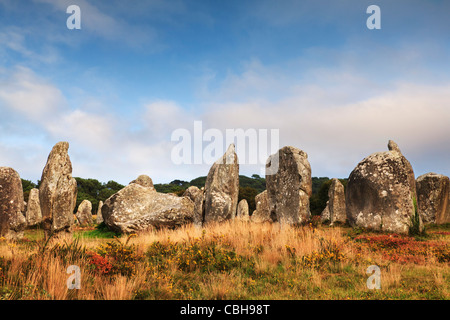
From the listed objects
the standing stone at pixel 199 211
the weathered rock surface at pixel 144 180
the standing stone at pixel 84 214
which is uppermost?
the weathered rock surface at pixel 144 180

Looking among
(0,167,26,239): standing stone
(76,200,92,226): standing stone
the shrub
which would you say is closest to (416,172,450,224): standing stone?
the shrub

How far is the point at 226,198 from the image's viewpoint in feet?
52.7

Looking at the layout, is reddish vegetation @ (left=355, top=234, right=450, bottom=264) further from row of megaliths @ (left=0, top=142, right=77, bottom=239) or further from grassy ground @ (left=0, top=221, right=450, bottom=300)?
row of megaliths @ (left=0, top=142, right=77, bottom=239)

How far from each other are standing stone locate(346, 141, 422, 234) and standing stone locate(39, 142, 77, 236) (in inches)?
503

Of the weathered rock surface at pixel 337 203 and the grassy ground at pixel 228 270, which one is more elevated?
the weathered rock surface at pixel 337 203

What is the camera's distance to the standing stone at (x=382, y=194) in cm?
1359

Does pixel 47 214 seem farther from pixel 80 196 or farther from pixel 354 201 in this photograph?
pixel 80 196

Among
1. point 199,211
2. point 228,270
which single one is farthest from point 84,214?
point 228,270

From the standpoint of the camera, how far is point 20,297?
210 inches

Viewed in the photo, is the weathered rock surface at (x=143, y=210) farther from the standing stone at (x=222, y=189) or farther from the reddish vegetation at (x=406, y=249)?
the reddish vegetation at (x=406, y=249)

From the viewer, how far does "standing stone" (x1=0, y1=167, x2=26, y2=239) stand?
1280cm

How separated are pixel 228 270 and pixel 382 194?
9227 mm

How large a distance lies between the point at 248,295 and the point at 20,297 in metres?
3.99

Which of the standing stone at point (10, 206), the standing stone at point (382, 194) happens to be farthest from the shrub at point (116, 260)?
the standing stone at point (382, 194)
